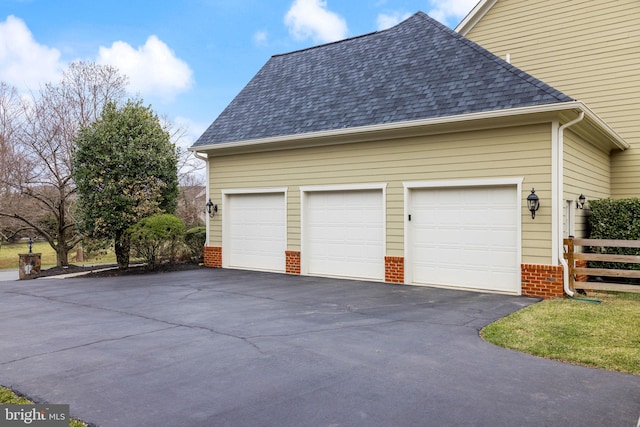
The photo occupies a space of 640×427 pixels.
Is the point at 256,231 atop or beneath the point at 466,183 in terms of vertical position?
beneath

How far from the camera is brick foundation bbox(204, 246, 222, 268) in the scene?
44.1 feet

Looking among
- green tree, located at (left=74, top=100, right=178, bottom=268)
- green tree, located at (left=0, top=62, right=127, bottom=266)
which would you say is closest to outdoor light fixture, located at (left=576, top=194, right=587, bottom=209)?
green tree, located at (left=74, top=100, right=178, bottom=268)

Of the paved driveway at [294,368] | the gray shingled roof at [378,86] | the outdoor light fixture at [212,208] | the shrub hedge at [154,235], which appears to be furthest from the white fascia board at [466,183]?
the shrub hedge at [154,235]

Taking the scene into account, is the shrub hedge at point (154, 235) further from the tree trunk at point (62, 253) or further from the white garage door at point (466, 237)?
the white garage door at point (466, 237)

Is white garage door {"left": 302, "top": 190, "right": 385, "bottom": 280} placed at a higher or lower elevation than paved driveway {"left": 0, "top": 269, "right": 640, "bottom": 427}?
higher

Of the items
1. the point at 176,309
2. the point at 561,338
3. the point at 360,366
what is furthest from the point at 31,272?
the point at 561,338

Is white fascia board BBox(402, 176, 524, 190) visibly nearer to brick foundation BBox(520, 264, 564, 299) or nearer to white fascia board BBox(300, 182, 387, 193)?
white fascia board BBox(300, 182, 387, 193)

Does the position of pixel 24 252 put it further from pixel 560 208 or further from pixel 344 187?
pixel 560 208

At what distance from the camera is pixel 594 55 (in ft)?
39.0

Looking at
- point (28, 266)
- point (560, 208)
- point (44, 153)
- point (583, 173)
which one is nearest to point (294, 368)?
point (560, 208)

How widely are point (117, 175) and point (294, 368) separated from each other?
10429 millimetres

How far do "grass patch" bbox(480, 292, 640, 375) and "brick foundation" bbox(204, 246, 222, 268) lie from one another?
8686 mm

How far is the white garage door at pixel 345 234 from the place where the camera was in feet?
35.0

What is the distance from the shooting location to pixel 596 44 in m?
11.9
